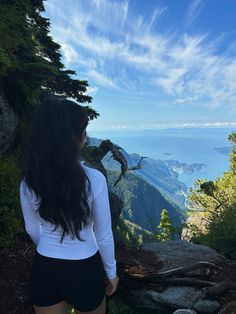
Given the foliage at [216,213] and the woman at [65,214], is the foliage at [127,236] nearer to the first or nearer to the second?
the foliage at [216,213]

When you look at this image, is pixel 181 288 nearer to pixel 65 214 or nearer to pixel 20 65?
pixel 65 214

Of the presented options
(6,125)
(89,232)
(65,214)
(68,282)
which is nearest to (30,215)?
(65,214)

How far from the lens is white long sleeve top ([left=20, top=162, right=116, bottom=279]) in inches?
123

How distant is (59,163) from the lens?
9.97 ft

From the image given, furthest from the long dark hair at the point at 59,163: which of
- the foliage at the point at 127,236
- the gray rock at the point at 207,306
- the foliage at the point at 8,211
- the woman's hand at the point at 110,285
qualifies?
the foliage at the point at 127,236

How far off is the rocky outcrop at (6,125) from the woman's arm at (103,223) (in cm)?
797

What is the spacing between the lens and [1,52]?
904 cm

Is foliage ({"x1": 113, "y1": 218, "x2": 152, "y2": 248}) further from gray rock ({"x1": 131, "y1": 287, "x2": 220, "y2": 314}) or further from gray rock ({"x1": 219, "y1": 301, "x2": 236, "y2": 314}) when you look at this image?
gray rock ({"x1": 219, "y1": 301, "x2": 236, "y2": 314})

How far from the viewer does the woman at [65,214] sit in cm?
304

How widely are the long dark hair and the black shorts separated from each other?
1.05 feet

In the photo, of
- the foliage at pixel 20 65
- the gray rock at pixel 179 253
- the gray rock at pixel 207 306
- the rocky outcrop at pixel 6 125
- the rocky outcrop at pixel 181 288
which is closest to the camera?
the gray rock at pixel 207 306

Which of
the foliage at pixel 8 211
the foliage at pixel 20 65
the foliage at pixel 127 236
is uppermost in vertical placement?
the foliage at pixel 20 65

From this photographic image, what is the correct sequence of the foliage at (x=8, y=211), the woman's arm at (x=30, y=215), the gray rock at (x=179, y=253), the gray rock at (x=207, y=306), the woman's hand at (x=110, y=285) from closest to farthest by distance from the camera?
the woman's arm at (x=30, y=215)
the woman's hand at (x=110, y=285)
the gray rock at (x=207, y=306)
the foliage at (x=8, y=211)
the gray rock at (x=179, y=253)

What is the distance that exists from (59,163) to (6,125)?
8381 mm
